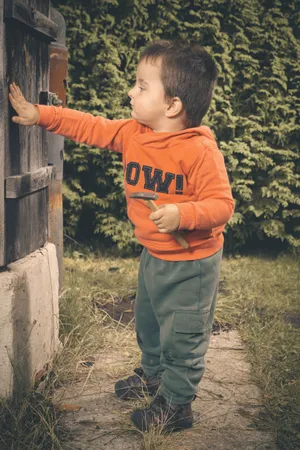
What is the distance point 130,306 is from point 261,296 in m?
0.98

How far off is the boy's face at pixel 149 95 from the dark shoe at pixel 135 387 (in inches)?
46.8

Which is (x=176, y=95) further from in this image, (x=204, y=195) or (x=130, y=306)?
(x=130, y=306)

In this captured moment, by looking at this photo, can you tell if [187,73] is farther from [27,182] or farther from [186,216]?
[27,182]

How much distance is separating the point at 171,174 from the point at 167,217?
0.23 m

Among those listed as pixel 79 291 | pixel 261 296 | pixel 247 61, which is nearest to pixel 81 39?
pixel 247 61

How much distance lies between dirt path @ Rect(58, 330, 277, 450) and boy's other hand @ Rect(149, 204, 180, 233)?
806 mm

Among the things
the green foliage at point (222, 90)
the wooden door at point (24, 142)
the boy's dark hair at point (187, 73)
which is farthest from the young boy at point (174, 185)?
the green foliage at point (222, 90)

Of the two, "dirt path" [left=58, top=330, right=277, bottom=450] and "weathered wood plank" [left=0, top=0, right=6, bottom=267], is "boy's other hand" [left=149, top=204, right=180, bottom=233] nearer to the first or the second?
"weathered wood plank" [left=0, top=0, right=6, bottom=267]

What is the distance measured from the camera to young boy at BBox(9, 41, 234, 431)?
217 cm

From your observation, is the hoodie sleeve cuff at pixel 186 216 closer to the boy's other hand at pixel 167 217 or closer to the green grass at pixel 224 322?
the boy's other hand at pixel 167 217

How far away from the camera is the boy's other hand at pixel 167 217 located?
204 centimetres

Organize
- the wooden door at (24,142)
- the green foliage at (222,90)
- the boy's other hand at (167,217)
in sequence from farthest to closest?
the green foliage at (222,90) < the wooden door at (24,142) < the boy's other hand at (167,217)

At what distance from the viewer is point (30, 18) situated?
2.29 metres

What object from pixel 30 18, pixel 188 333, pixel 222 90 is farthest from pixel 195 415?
pixel 222 90
